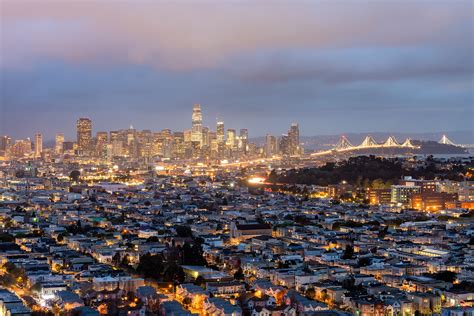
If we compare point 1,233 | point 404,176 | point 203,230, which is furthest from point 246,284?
point 404,176

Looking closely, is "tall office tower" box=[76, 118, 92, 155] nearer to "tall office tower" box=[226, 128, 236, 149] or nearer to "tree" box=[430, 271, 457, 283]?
"tall office tower" box=[226, 128, 236, 149]

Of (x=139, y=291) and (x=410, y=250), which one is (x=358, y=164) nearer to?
(x=410, y=250)

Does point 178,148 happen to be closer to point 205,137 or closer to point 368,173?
point 205,137

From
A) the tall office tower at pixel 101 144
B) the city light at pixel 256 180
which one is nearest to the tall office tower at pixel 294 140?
the tall office tower at pixel 101 144

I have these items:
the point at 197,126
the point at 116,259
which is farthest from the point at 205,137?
the point at 116,259

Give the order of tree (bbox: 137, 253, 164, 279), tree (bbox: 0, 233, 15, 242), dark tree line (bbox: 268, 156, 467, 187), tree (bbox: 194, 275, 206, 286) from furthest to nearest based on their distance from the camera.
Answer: dark tree line (bbox: 268, 156, 467, 187) < tree (bbox: 0, 233, 15, 242) < tree (bbox: 137, 253, 164, 279) < tree (bbox: 194, 275, 206, 286)

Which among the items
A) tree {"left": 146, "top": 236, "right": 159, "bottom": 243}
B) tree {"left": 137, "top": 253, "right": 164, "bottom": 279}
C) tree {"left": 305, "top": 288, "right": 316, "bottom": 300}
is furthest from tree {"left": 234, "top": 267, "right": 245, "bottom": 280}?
tree {"left": 146, "top": 236, "right": 159, "bottom": 243}

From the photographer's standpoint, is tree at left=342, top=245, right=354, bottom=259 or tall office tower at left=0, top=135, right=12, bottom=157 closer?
tree at left=342, top=245, right=354, bottom=259
